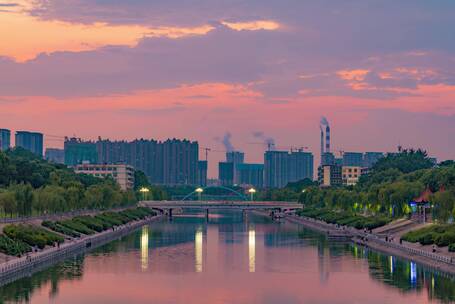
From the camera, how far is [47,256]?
3957 inches

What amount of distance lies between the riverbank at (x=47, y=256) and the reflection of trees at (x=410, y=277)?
32.3m

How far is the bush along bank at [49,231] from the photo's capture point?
319ft

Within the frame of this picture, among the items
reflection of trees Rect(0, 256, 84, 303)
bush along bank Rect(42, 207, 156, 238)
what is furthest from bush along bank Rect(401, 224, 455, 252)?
bush along bank Rect(42, 207, 156, 238)

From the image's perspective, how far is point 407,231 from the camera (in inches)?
5295

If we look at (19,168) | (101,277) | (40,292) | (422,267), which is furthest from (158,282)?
(19,168)

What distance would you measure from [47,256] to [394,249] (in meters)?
40.8

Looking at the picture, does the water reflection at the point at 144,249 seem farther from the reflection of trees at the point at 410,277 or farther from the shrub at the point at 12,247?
the reflection of trees at the point at 410,277

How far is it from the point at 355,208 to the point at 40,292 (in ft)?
381

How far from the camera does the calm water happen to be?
78.2 meters

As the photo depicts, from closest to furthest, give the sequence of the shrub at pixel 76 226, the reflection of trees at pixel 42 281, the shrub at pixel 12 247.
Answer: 1. the reflection of trees at pixel 42 281
2. the shrub at pixel 12 247
3. the shrub at pixel 76 226

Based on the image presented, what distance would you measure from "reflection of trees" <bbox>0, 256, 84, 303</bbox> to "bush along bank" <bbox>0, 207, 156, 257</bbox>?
13.7 ft

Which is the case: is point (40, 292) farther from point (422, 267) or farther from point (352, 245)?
point (352, 245)

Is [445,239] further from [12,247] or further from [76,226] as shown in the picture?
[76,226]

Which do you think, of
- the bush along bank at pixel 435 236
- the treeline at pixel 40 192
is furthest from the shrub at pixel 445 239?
the treeline at pixel 40 192
